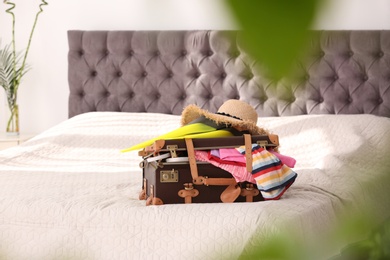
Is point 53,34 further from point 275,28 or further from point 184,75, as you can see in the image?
point 275,28

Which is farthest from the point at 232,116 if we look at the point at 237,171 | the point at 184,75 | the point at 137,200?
the point at 184,75

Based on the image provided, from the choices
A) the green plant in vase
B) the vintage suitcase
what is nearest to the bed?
A: the vintage suitcase

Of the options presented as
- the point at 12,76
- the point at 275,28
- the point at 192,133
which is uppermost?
the point at 275,28

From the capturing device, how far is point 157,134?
3.71m

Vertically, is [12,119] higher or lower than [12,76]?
lower

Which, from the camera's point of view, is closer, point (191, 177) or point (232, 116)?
point (191, 177)

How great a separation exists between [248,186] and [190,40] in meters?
1.79

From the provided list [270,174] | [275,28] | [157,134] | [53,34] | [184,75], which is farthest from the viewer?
[53,34]

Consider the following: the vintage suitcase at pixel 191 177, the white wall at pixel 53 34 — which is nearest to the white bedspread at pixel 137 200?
the vintage suitcase at pixel 191 177

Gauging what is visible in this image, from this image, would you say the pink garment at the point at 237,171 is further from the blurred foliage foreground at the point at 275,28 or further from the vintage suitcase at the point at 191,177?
the blurred foliage foreground at the point at 275,28

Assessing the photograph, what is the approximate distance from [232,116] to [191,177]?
37cm

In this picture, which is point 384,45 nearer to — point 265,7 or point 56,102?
point 56,102

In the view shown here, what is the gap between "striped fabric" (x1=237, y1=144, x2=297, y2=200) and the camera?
7.98 feet

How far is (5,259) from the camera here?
0.33 metres
